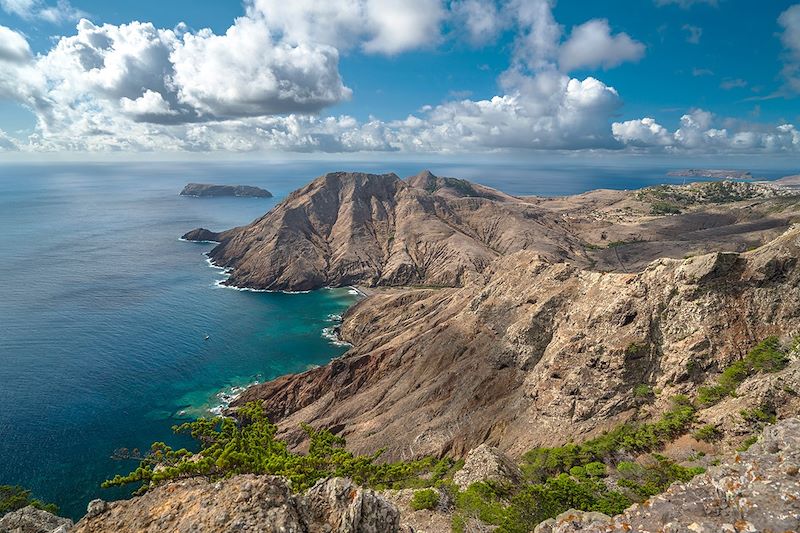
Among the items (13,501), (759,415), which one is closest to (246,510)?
(759,415)

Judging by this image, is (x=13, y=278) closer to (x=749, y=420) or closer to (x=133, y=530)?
(x=133, y=530)

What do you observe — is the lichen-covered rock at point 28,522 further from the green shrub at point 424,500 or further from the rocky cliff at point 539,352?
the rocky cliff at point 539,352

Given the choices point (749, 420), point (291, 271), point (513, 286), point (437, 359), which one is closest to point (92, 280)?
point (291, 271)

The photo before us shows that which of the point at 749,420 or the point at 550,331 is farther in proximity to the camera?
the point at 550,331

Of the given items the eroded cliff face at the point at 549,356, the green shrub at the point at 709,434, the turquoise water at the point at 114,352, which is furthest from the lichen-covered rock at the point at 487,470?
the turquoise water at the point at 114,352

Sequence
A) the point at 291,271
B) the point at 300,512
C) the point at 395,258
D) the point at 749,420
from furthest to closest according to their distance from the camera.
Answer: the point at 395,258 → the point at 291,271 → the point at 749,420 → the point at 300,512

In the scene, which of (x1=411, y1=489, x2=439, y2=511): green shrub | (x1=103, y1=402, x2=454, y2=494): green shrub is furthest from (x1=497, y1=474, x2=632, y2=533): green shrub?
(x1=103, y1=402, x2=454, y2=494): green shrub

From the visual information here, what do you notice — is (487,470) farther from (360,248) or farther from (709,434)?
(360,248)
